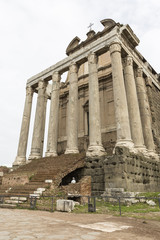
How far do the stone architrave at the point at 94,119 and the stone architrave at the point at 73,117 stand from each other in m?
2.05

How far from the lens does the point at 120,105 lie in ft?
45.8

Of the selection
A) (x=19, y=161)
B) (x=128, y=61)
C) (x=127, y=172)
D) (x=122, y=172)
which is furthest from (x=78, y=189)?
(x=128, y=61)

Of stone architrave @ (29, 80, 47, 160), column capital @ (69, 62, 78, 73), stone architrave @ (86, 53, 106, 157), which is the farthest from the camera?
column capital @ (69, 62, 78, 73)

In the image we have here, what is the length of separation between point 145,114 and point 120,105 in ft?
15.8

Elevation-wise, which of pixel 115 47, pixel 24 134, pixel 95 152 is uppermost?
pixel 115 47

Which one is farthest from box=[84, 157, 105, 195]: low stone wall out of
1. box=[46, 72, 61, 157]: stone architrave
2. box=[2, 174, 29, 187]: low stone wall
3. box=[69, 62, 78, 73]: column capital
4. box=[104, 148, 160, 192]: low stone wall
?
box=[69, 62, 78, 73]: column capital

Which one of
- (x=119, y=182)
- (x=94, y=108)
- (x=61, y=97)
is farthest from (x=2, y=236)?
(x=61, y=97)

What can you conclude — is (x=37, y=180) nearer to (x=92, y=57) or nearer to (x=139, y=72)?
(x=92, y=57)

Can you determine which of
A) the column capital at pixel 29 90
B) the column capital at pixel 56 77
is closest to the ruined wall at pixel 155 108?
the column capital at pixel 56 77

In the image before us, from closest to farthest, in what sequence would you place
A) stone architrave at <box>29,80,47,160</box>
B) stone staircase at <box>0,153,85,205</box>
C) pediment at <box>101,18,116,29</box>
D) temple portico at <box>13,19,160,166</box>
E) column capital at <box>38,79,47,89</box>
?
1. stone staircase at <box>0,153,85,205</box>
2. temple portico at <box>13,19,160,166</box>
3. stone architrave at <box>29,80,47,160</box>
4. column capital at <box>38,79,47,89</box>
5. pediment at <box>101,18,116,29</box>

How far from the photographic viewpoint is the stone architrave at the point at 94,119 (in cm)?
1392

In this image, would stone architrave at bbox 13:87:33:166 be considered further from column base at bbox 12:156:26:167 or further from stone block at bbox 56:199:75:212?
stone block at bbox 56:199:75:212

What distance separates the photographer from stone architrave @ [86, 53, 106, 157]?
1392 centimetres

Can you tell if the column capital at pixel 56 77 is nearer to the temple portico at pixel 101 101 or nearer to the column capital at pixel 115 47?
the temple portico at pixel 101 101
